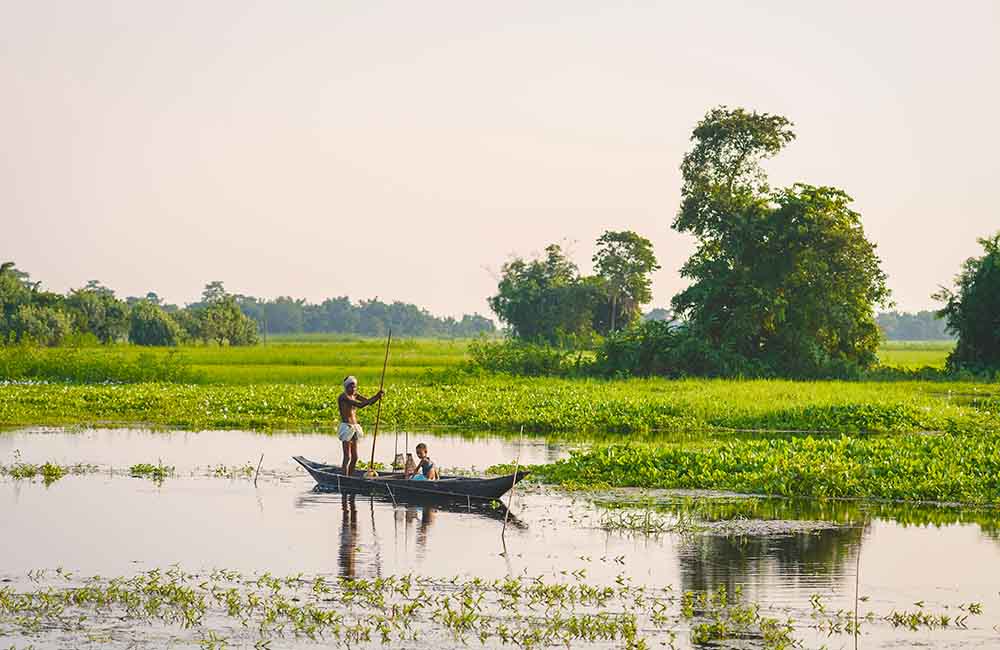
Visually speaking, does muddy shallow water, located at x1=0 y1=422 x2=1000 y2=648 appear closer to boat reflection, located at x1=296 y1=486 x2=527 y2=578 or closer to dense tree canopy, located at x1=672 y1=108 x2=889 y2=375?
boat reflection, located at x1=296 y1=486 x2=527 y2=578

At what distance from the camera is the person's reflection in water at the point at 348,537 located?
1521 centimetres

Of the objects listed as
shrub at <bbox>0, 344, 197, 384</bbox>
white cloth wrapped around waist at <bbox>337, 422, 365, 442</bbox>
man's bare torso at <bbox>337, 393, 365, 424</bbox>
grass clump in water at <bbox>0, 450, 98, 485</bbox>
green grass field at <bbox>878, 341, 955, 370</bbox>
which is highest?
green grass field at <bbox>878, 341, 955, 370</bbox>

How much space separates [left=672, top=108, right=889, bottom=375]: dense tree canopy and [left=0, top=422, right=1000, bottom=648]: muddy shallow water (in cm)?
2869

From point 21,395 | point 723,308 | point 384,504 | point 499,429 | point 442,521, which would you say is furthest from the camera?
point 723,308

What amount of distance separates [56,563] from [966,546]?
1125 cm

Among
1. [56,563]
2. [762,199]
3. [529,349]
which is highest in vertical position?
[762,199]

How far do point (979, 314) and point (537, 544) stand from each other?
3806 centimetres

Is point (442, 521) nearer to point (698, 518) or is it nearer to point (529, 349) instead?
point (698, 518)

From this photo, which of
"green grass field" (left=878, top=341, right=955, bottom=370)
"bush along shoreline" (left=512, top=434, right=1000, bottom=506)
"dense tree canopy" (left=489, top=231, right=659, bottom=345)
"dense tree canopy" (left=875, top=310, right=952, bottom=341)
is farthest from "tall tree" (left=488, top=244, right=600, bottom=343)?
"dense tree canopy" (left=875, top=310, right=952, bottom=341)

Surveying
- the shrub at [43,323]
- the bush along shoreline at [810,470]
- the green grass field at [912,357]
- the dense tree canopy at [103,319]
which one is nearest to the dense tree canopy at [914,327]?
the green grass field at [912,357]

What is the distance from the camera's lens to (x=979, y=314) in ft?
165

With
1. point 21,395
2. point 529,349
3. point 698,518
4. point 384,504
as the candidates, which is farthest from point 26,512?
point 529,349

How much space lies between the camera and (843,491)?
2095cm

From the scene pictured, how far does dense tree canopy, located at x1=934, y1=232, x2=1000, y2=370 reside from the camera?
49.8 m
